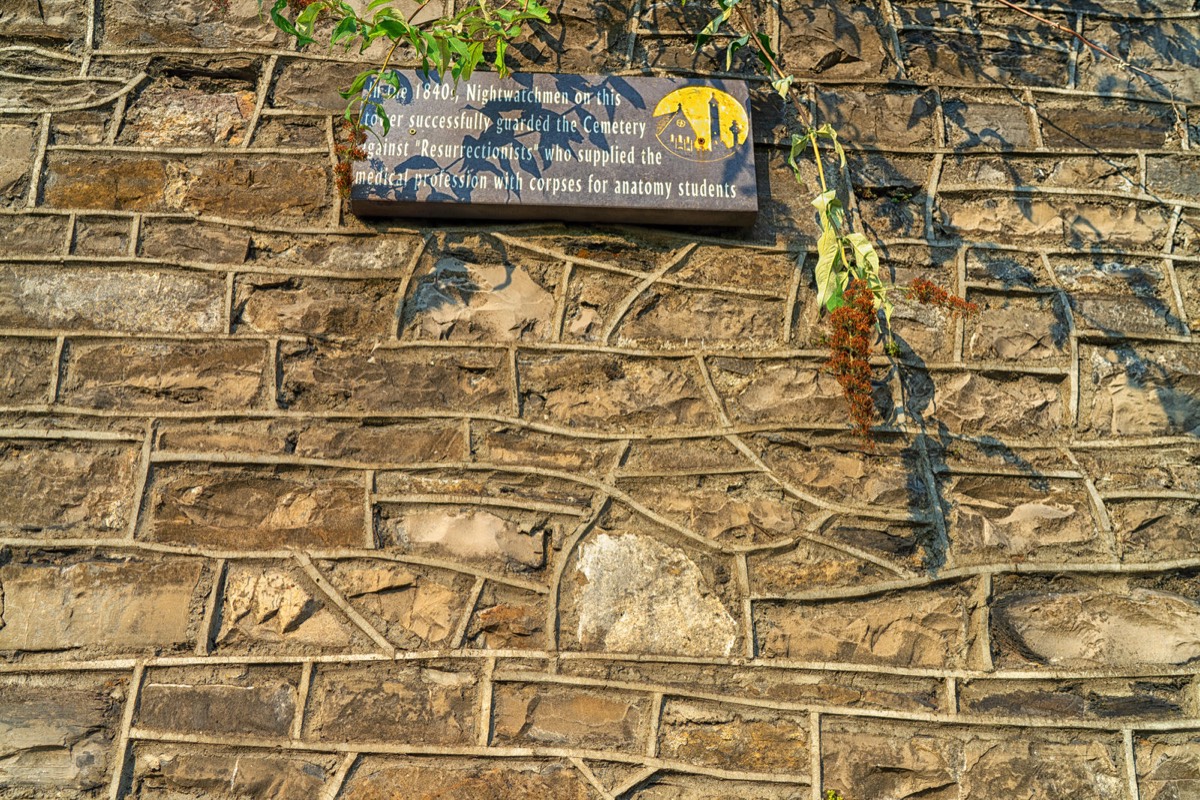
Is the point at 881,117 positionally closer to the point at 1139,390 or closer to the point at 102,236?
the point at 1139,390

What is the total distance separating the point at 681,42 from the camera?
274 cm

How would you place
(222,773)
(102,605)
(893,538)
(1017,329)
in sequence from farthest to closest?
(1017,329), (893,538), (102,605), (222,773)

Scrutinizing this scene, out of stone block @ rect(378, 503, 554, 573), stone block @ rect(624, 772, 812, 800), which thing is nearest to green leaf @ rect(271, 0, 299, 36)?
stone block @ rect(378, 503, 554, 573)

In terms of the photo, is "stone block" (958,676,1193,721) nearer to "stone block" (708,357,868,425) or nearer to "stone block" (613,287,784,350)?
"stone block" (708,357,868,425)

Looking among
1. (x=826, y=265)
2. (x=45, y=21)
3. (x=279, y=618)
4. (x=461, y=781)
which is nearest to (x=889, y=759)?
(x=461, y=781)

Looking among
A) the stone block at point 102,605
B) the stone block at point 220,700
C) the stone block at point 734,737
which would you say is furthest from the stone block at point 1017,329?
the stone block at point 102,605

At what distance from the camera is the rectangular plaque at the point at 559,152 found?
2.47 metres

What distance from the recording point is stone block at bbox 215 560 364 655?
85.4 inches

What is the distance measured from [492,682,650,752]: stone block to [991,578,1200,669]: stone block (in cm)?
84

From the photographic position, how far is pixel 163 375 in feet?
7.73

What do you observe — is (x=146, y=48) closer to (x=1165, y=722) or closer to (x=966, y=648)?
(x=966, y=648)

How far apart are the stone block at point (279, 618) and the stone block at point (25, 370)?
2.13ft

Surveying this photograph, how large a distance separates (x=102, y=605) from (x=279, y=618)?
0.39m

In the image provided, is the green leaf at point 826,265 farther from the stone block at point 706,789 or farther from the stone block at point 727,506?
the stone block at point 706,789
